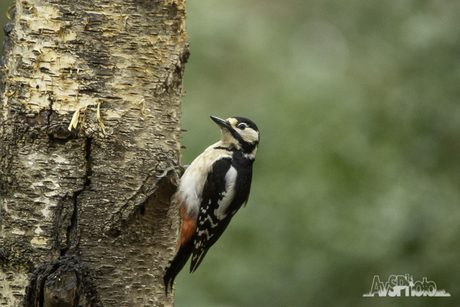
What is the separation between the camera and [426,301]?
140 inches

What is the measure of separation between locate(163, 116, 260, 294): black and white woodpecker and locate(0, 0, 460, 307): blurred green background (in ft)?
3.08

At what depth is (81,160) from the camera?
201 centimetres

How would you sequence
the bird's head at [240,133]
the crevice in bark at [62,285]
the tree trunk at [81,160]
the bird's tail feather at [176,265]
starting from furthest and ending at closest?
1. the bird's head at [240,133]
2. the bird's tail feather at [176,265]
3. the tree trunk at [81,160]
4. the crevice in bark at [62,285]

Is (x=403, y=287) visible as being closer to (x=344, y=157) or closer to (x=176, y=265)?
(x=344, y=157)

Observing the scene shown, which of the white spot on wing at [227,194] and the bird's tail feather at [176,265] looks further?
the white spot on wing at [227,194]

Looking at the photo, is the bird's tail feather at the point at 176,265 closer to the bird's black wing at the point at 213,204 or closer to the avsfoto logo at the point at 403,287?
the bird's black wing at the point at 213,204

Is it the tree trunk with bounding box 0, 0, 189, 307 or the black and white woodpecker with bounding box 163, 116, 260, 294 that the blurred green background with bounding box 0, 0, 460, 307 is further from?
the tree trunk with bounding box 0, 0, 189, 307

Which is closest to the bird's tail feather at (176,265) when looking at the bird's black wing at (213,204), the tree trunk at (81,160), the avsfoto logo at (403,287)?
the tree trunk at (81,160)

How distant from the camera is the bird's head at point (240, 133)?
317 centimetres

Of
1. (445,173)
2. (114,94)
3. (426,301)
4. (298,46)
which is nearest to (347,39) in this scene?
(298,46)

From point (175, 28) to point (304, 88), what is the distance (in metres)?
2.15

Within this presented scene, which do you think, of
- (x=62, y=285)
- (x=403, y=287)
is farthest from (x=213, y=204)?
(x=403, y=287)

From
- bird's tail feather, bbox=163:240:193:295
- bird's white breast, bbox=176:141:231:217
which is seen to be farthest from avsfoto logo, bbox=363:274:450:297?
bird's tail feather, bbox=163:240:193:295

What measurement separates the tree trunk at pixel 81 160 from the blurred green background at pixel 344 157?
2.01m
